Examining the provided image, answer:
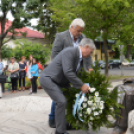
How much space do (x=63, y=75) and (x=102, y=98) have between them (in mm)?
707

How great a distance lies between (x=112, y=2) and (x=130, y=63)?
28475mm

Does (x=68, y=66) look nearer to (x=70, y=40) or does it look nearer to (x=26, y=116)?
(x=70, y=40)

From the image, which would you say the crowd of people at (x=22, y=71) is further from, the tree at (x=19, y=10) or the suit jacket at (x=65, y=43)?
the tree at (x=19, y=10)

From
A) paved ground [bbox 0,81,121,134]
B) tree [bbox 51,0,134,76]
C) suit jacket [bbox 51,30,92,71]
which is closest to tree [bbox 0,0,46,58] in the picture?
tree [bbox 51,0,134,76]

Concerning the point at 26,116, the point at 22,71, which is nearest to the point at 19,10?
the point at 22,71

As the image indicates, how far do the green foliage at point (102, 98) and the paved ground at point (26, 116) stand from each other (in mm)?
584

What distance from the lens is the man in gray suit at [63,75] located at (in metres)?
3.45

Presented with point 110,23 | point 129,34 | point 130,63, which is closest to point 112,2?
point 110,23

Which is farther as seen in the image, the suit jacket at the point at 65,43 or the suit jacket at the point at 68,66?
the suit jacket at the point at 65,43

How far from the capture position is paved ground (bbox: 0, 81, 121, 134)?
13.6ft

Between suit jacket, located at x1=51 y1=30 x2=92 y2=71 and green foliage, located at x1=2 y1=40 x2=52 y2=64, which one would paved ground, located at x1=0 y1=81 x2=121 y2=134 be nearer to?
suit jacket, located at x1=51 y1=30 x2=92 y2=71

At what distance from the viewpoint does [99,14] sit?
16141 millimetres

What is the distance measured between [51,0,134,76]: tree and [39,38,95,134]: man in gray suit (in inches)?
468

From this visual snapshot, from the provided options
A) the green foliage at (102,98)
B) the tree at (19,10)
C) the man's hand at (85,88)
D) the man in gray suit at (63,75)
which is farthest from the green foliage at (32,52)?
the man's hand at (85,88)
